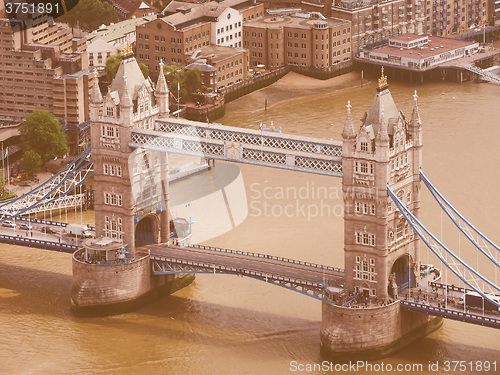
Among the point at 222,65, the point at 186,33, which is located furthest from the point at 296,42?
the point at 186,33

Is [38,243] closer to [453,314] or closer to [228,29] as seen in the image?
[453,314]

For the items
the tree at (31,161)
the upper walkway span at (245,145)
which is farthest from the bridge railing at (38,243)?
the tree at (31,161)

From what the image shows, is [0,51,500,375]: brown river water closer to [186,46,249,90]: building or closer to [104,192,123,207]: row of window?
[104,192,123,207]: row of window

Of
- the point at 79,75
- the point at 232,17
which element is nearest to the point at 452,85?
the point at 232,17

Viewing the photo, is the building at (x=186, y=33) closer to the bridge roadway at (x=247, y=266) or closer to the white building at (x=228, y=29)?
the white building at (x=228, y=29)

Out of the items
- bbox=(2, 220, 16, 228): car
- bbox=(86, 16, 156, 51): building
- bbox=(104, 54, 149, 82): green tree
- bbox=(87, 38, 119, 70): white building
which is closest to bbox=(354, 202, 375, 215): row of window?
bbox=(2, 220, 16, 228): car
